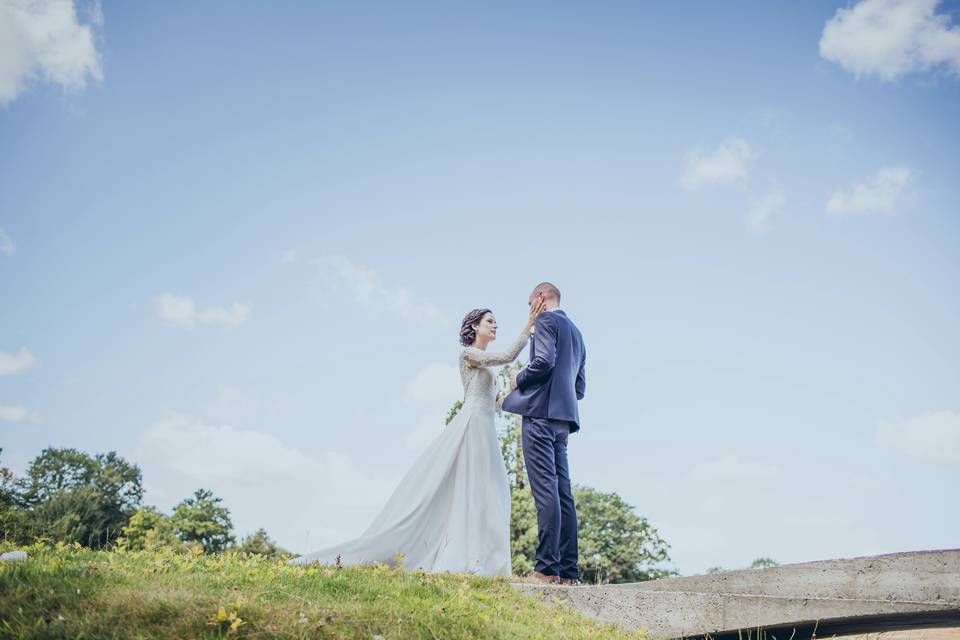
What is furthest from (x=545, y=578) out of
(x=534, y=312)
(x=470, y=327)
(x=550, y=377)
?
(x=470, y=327)

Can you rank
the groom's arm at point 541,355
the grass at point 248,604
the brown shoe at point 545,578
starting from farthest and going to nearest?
the groom's arm at point 541,355 → the brown shoe at point 545,578 → the grass at point 248,604

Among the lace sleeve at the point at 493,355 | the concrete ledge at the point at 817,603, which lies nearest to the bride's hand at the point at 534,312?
the lace sleeve at the point at 493,355

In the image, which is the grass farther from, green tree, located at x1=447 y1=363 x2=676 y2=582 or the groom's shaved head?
green tree, located at x1=447 y1=363 x2=676 y2=582

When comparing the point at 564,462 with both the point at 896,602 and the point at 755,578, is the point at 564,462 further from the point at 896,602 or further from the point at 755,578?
the point at 896,602

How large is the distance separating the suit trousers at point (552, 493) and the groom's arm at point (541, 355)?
42 centimetres

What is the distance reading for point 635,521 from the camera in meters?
21.8

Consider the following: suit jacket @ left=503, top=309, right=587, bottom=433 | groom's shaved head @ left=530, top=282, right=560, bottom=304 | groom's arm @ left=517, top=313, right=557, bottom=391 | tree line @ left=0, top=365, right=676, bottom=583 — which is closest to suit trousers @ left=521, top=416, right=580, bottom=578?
suit jacket @ left=503, top=309, right=587, bottom=433

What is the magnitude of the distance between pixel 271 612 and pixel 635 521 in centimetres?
1866

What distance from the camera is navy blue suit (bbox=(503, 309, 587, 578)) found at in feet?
24.8

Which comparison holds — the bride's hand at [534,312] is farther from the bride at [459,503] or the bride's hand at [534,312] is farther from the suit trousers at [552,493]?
the suit trousers at [552,493]

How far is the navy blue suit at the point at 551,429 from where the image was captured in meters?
7.56

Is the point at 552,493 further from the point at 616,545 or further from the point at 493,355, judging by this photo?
the point at 616,545

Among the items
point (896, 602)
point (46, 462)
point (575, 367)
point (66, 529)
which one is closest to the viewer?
point (896, 602)

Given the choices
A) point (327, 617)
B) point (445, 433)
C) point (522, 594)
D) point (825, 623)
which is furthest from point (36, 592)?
point (825, 623)
